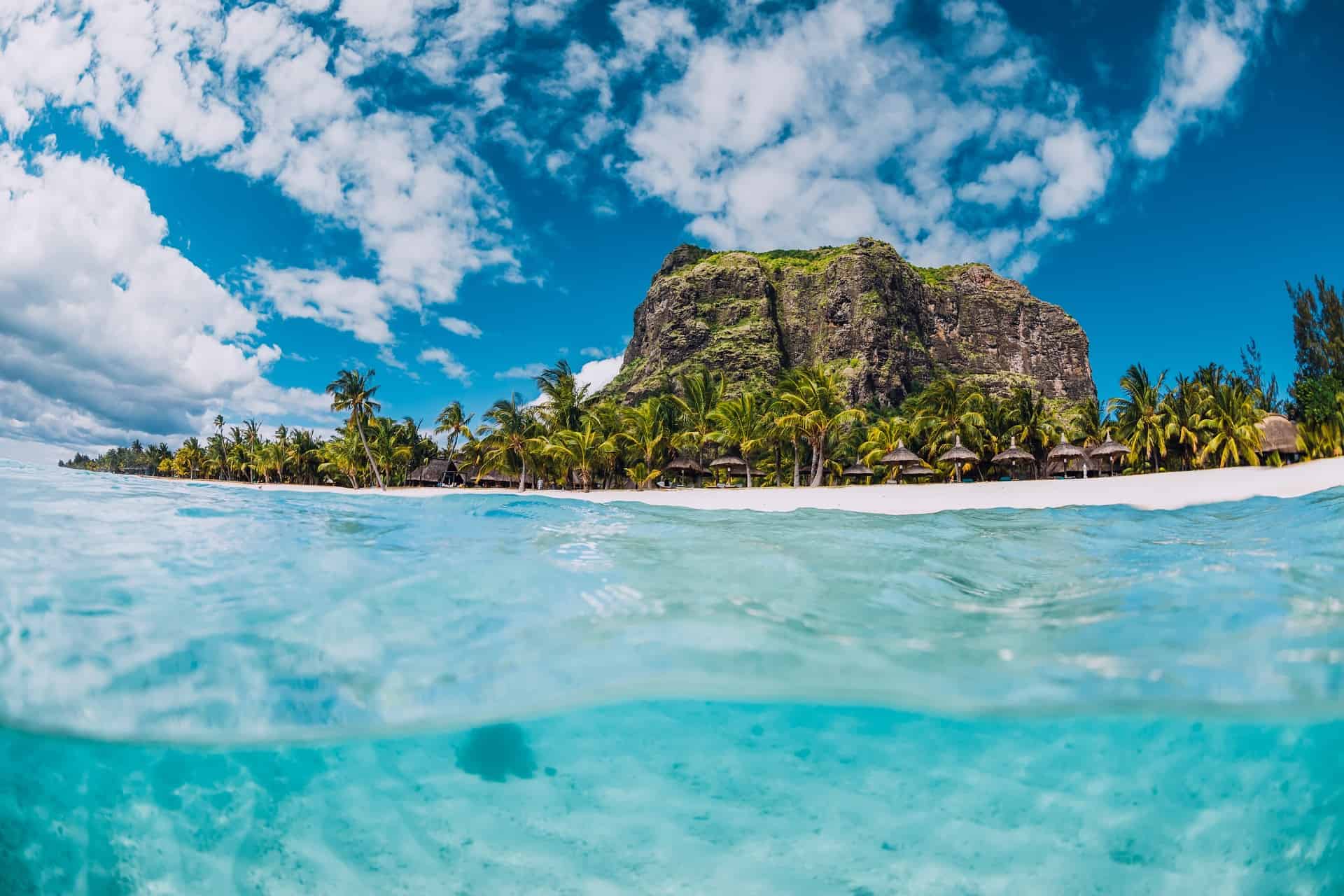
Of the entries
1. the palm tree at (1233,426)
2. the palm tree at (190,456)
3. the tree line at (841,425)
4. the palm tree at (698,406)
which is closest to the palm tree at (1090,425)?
the tree line at (841,425)

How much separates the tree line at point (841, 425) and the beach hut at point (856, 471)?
A: 75 cm

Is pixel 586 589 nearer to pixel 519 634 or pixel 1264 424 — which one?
pixel 519 634

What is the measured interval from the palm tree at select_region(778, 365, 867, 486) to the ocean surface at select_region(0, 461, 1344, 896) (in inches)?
1060

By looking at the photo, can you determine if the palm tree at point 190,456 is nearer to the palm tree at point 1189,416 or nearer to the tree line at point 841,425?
the tree line at point 841,425

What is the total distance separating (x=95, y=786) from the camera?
17.5ft

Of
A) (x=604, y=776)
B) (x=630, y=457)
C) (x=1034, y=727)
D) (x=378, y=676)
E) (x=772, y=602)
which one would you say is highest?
(x=630, y=457)

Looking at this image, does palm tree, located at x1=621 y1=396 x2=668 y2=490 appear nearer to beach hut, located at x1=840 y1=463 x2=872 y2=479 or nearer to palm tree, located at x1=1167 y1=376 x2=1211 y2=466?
beach hut, located at x1=840 y1=463 x2=872 y2=479

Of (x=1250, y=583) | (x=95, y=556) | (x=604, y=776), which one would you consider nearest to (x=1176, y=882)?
(x=1250, y=583)

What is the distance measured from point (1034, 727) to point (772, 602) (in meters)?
2.23

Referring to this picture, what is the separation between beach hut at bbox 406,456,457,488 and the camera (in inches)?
2188

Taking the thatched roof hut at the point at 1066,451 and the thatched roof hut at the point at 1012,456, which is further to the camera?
the thatched roof hut at the point at 1012,456

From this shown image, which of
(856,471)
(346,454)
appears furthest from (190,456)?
(856,471)

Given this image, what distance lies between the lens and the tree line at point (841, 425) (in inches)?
1315

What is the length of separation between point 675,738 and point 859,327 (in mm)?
102449
